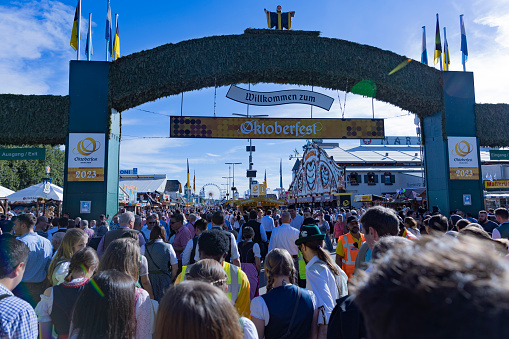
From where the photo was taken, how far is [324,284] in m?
3.68

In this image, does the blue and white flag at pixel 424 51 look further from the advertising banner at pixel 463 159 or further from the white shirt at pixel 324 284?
the white shirt at pixel 324 284

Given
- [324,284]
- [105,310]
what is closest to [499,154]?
[324,284]

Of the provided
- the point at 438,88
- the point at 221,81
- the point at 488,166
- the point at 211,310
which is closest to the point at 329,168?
the point at 488,166

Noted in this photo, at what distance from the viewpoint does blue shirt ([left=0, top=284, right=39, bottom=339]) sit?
7.39 ft

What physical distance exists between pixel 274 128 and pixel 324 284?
11.8 meters

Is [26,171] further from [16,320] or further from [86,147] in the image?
[16,320]

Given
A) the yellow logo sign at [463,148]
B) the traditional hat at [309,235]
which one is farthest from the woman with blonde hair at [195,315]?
the yellow logo sign at [463,148]

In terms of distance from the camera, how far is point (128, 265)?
11.0ft

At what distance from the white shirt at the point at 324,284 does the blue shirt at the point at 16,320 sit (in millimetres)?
2341

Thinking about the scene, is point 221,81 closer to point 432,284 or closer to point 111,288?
point 111,288

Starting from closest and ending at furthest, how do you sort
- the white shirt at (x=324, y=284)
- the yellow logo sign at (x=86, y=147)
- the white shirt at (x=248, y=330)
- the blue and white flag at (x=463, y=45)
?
the white shirt at (x=248, y=330), the white shirt at (x=324, y=284), the yellow logo sign at (x=86, y=147), the blue and white flag at (x=463, y=45)

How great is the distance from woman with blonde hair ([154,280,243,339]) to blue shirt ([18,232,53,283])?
493 centimetres

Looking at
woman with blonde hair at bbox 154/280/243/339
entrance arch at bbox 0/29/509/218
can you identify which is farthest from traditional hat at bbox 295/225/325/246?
entrance arch at bbox 0/29/509/218

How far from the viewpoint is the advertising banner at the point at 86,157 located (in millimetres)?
13719
